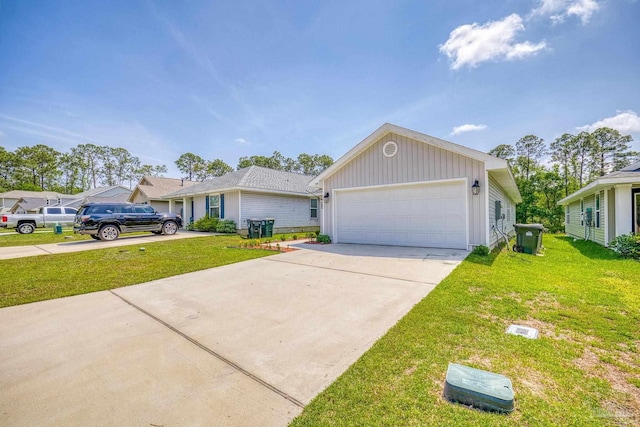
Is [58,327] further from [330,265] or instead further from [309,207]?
[309,207]

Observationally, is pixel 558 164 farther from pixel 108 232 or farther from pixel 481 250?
pixel 108 232

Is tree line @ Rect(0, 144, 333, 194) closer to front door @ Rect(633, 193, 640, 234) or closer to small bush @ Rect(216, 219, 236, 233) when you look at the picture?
small bush @ Rect(216, 219, 236, 233)

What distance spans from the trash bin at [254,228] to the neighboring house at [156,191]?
11908 millimetres

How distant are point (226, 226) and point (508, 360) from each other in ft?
45.7

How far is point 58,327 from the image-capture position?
3238mm

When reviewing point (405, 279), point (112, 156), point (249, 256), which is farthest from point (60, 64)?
point (112, 156)

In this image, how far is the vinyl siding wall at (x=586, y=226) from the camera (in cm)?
994

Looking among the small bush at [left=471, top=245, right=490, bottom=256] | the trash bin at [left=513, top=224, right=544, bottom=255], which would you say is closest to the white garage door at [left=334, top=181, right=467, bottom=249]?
the small bush at [left=471, top=245, right=490, bottom=256]

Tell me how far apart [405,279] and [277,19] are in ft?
31.4

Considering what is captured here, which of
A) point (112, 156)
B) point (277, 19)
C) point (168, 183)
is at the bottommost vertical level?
point (168, 183)

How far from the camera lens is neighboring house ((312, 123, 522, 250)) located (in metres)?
8.19

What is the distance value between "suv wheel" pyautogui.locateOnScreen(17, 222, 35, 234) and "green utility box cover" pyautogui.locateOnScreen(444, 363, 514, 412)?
24640mm

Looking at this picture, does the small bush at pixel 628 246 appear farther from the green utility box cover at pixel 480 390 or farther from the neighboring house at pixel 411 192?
the green utility box cover at pixel 480 390

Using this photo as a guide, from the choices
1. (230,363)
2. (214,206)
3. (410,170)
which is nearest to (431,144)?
(410,170)
